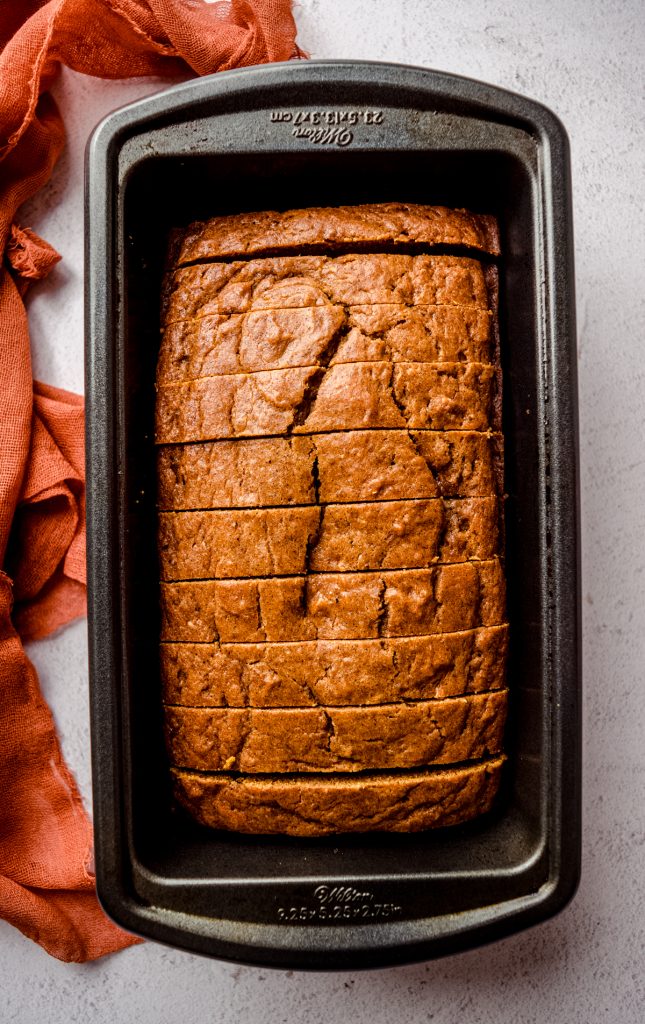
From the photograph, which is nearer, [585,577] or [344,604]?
[344,604]

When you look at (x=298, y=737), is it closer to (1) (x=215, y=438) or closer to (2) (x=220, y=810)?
(2) (x=220, y=810)

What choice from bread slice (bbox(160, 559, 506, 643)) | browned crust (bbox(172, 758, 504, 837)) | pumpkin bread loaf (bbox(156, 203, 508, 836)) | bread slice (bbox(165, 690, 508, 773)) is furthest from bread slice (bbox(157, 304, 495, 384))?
browned crust (bbox(172, 758, 504, 837))

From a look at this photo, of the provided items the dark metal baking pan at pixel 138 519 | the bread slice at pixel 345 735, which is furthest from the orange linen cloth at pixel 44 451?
the bread slice at pixel 345 735

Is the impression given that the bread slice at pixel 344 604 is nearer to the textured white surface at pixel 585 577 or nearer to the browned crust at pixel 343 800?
the browned crust at pixel 343 800

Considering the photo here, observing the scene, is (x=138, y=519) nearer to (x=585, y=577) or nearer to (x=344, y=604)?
(x=344, y=604)


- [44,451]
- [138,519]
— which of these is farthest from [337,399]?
[44,451]
